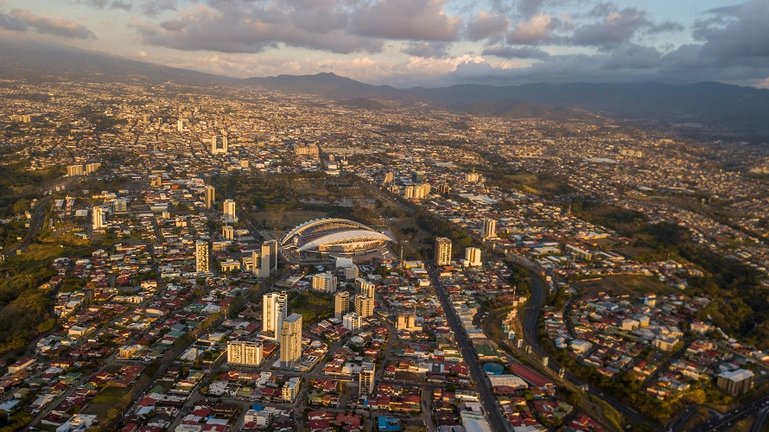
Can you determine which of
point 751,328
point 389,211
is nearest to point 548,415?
point 751,328

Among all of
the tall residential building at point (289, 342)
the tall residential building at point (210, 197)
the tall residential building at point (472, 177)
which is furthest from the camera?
the tall residential building at point (472, 177)

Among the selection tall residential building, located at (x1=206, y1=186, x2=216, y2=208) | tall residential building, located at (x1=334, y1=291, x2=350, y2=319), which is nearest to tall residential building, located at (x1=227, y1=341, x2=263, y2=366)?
tall residential building, located at (x1=334, y1=291, x2=350, y2=319)

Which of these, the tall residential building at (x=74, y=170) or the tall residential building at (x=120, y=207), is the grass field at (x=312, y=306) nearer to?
the tall residential building at (x=120, y=207)

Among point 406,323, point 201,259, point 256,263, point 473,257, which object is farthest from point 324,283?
point 473,257

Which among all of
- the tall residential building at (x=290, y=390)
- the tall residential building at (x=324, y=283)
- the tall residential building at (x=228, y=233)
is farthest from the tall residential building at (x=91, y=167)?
the tall residential building at (x=290, y=390)

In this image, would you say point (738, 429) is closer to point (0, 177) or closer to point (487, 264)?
point (487, 264)

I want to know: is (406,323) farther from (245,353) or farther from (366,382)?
(245,353)
